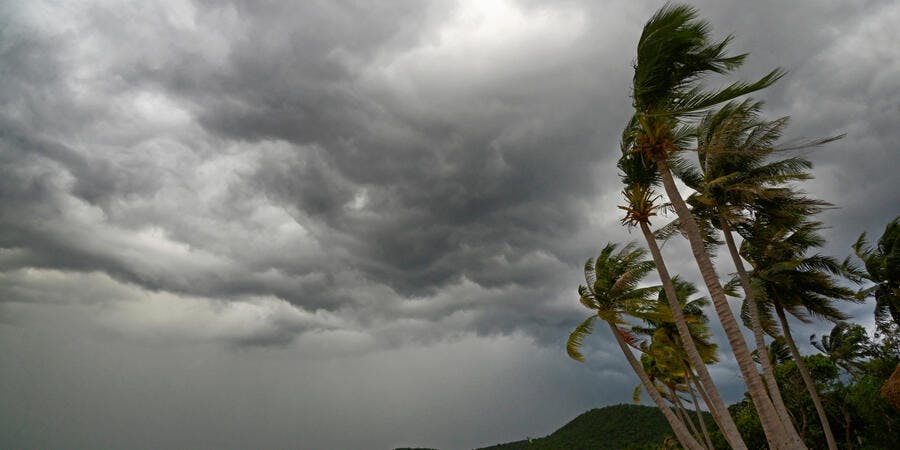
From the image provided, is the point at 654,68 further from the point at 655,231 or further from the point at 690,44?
the point at 655,231

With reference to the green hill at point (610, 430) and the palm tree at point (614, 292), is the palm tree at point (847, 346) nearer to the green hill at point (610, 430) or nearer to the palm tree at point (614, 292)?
the palm tree at point (614, 292)

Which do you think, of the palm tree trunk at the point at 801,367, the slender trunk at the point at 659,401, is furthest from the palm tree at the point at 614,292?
the palm tree trunk at the point at 801,367

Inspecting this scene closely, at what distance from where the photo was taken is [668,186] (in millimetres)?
13438

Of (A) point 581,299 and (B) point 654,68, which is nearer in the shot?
(B) point 654,68

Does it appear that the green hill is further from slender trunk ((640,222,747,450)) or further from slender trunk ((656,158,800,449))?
slender trunk ((656,158,800,449))

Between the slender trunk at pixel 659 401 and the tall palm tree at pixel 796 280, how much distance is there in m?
6.30

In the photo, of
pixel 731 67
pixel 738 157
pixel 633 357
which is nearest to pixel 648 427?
pixel 633 357

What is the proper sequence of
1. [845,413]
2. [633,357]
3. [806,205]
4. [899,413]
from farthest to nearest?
1. [845,413]
2. [899,413]
3. [633,357]
4. [806,205]

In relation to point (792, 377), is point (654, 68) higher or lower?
higher

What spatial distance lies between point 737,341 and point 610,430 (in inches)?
2970

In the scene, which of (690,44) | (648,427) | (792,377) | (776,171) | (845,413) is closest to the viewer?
(690,44)

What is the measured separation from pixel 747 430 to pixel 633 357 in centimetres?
2005

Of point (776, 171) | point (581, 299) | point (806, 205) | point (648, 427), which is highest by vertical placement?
point (776, 171)

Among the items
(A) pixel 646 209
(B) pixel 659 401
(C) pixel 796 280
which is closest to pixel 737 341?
(A) pixel 646 209
